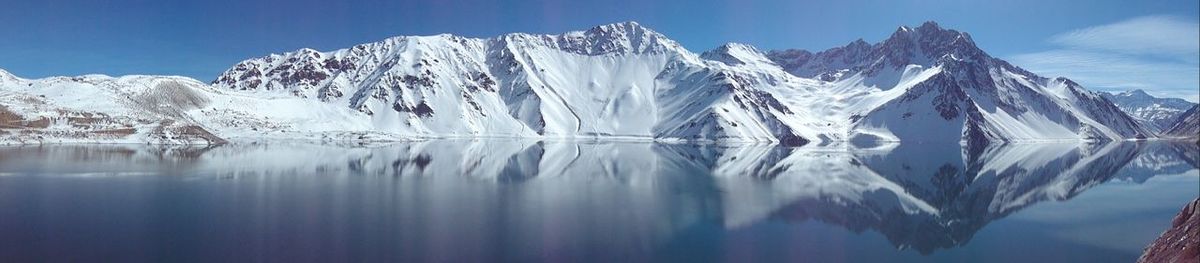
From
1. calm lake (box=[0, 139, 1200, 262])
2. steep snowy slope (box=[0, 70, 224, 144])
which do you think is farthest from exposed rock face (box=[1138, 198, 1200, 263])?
steep snowy slope (box=[0, 70, 224, 144])

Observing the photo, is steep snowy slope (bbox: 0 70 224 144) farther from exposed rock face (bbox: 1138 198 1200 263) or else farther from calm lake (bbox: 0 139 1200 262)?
exposed rock face (bbox: 1138 198 1200 263)

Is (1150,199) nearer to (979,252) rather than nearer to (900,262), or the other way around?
(979,252)

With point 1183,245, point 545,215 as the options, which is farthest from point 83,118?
point 1183,245

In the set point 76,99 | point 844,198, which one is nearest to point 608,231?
point 844,198

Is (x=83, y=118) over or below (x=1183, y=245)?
over

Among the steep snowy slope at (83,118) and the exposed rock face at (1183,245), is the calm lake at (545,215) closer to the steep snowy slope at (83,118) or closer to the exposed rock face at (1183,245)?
the exposed rock face at (1183,245)

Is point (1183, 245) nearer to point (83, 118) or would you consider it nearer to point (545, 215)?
point (545, 215)

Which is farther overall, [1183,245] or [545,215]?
[545,215]
